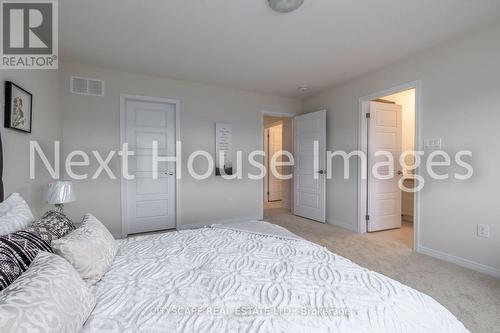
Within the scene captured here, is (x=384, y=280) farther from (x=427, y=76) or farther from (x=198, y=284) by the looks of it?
(x=427, y=76)

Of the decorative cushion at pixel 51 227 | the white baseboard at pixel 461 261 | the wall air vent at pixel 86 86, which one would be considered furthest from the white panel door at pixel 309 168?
the decorative cushion at pixel 51 227

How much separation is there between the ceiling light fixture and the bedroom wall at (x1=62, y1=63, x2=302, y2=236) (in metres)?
2.25

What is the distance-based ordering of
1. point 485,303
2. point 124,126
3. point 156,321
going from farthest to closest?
point 124,126, point 485,303, point 156,321

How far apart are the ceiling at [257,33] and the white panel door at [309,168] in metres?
1.14

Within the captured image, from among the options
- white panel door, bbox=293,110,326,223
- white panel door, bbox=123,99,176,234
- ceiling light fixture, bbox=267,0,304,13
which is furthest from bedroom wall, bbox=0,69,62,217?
white panel door, bbox=293,110,326,223

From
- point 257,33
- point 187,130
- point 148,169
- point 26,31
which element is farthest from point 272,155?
point 26,31

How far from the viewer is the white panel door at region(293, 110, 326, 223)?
4.30 m

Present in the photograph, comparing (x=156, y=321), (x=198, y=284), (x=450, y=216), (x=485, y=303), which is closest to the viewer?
(x=156, y=321)

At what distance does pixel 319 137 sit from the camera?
4.33 meters

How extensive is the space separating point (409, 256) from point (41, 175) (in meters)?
A: 4.41

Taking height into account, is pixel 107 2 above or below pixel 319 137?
above

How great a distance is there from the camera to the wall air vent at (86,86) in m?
3.23

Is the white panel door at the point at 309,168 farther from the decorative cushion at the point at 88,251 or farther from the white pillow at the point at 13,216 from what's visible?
the white pillow at the point at 13,216

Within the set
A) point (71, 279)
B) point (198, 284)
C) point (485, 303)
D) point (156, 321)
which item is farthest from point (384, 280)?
point (485, 303)
